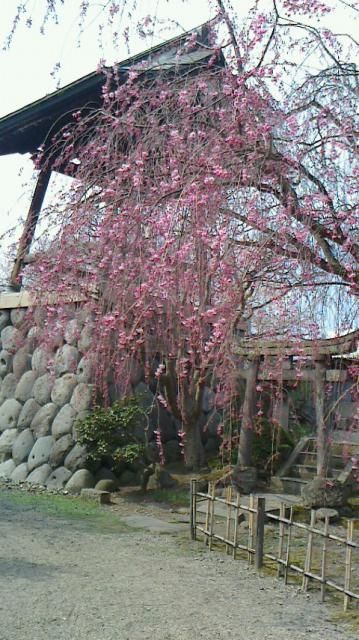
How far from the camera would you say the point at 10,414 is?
10578mm

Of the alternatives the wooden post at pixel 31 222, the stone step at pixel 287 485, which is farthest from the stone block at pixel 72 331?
the stone step at pixel 287 485

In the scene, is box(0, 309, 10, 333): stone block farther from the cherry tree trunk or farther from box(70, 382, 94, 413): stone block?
the cherry tree trunk

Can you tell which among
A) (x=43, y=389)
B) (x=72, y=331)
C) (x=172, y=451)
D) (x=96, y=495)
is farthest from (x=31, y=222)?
(x=172, y=451)

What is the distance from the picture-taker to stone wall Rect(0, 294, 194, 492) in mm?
9273

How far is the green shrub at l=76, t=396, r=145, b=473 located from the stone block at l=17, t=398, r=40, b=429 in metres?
1.42

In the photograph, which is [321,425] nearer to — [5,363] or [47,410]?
[47,410]

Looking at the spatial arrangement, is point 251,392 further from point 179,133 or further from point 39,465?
point 179,133

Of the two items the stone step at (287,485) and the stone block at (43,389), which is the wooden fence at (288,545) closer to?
the stone step at (287,485)

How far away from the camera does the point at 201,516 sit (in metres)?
7.68

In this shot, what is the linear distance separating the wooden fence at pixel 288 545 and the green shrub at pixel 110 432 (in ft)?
6.35

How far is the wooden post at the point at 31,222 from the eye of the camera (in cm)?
628

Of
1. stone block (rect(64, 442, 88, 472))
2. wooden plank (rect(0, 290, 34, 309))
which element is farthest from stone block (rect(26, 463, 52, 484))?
wooden plank (rect(0, 290, 34, 309))

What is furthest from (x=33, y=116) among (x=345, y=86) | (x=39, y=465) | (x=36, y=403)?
(x=345, y=86)

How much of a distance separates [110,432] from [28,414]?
6.33ft
